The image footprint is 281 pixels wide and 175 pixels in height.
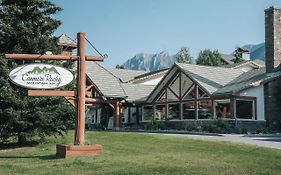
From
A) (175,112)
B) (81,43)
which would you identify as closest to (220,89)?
(175,112)

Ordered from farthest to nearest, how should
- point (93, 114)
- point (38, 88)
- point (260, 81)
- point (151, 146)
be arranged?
point (93, 114)
point (260, 81)
point (151, 146)
point (38, 88)

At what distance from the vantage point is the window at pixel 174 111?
32.4 metres

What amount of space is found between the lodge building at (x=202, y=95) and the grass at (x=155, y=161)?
44.4ft

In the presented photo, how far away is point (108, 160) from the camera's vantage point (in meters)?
11.3

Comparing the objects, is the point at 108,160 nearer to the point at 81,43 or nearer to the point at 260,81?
the point at 81,43

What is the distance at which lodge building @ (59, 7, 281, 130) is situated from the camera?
27.8 metres

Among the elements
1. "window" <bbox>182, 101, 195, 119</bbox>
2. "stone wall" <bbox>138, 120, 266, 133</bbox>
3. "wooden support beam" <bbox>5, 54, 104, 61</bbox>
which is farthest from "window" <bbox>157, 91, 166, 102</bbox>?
"wooden support beam" <bbox>5, 54, 104, 61</bbox>

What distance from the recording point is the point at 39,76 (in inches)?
521

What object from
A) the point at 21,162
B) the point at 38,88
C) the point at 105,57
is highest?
the point at 105,57

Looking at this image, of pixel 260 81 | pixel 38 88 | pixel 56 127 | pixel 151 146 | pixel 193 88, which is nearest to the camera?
pixel 38 88

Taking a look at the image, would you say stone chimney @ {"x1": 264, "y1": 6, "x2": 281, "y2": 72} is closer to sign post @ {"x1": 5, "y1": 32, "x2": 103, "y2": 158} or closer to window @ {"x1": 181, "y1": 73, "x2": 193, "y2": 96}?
window @ {"x1": 181, "y1": 73, "x2": 193, "y2": 96}

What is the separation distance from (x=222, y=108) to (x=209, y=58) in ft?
147

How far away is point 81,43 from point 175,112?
65.1 feet

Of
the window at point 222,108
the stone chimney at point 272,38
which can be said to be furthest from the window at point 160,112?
the stone chimney at point 272,38
